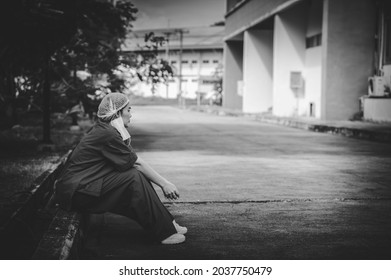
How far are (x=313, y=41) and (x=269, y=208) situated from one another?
79.2 feet

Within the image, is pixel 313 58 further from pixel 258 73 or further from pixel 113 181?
pixel 113 181

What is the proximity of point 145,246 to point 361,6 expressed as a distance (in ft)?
68.2

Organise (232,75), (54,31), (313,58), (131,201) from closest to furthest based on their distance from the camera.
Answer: (131,201), (54,31), (313,58), (232,75)

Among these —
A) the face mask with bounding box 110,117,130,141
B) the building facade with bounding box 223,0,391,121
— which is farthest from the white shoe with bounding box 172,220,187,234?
the building facade with bounding box 223,0,391,121

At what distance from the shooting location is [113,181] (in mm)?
5223

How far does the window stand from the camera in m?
29.0

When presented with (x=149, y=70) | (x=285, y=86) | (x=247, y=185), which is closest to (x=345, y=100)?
(x=285, y=86)

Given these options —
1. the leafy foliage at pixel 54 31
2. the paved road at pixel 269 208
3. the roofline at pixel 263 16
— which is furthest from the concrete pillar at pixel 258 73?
the paved road at pixel 269 208

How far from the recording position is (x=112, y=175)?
5262 mm

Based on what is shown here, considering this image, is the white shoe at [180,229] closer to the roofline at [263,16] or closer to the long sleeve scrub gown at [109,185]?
the long sleeve scrub gown at [109,185]

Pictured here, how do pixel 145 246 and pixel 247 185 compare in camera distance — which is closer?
pixel 145 246

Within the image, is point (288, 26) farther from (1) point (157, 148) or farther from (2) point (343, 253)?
(2) point (343, 253)

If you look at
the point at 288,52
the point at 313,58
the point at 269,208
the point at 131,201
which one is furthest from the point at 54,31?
the point at 288,52

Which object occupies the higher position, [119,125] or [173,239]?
[119,125]
